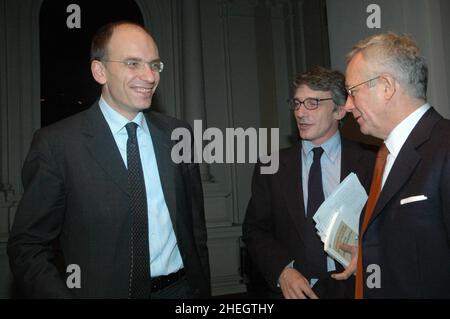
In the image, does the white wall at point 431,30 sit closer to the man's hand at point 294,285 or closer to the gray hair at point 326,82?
the gray hair at point 326,82

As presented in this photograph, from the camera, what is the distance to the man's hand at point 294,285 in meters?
1.71

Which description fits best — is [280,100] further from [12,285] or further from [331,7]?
[12,285]

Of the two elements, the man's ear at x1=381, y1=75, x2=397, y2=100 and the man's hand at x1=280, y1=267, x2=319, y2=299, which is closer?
the man's ear at x1=381, y1=75, x2=397, y2=100

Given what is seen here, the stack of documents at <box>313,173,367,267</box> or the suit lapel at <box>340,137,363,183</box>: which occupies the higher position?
the suit lapel at <box>340,137,363,183</box>

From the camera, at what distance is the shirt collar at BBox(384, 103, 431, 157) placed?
55.8 inches

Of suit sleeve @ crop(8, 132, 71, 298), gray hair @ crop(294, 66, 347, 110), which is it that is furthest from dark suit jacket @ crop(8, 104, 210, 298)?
gray hair @ crop(294, 66, 347, 110)

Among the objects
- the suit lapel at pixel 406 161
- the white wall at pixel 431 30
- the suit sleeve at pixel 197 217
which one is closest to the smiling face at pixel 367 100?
the suit lapel at pixel 406 161

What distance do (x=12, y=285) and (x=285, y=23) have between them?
4.96 m

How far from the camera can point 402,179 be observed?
1.33 m

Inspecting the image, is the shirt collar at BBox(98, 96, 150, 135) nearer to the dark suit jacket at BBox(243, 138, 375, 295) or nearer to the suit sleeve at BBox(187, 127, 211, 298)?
the suit sleeve at BBox(187, 127, 211, 298)

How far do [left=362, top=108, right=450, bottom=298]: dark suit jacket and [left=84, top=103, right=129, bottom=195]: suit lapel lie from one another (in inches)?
39.5

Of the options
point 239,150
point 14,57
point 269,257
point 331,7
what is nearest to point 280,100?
point 239,150

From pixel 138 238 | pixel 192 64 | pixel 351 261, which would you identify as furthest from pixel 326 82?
pixel 192 64

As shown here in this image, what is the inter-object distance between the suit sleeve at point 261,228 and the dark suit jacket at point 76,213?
53 cm
